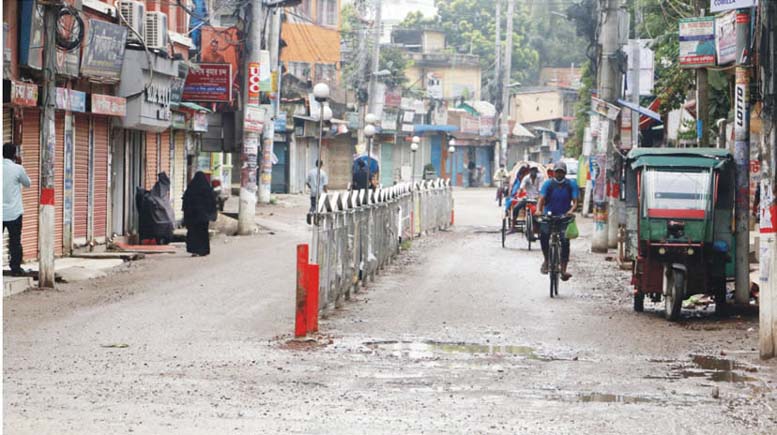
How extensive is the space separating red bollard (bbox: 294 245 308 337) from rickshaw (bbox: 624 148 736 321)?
470 centimetres

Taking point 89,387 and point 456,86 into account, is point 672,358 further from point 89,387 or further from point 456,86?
point 456,86

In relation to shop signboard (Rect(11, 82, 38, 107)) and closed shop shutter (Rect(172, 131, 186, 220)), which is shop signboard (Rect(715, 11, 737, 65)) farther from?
closed shop shutter (Rect(172, 131, 186, 220))

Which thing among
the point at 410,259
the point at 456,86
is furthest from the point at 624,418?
the point at 456,86

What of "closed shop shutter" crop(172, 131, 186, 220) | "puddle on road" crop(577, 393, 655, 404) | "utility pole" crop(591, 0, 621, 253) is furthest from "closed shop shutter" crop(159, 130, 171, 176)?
"puddle on road" crop(577, 393, 655, 404)

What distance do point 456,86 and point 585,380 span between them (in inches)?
3368

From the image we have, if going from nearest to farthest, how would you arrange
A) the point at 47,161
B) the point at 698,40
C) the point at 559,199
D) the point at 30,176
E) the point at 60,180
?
the point at 698,40 → the point at 47,161 → the point at 559,199 → the point at 30,176 → the point at 60,180

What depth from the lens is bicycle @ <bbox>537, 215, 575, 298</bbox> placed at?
18.0 m

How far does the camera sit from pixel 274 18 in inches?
1777

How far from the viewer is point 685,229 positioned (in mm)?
15359

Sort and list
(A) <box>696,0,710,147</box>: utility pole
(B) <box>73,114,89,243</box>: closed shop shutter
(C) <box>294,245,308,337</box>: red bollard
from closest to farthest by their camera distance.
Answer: (C) <box>294,245,308,337</box>: red bollard
(A) <box>696,0,710,147</box>: utility pole
(B) <box>73,114,89,243</box>: closed shop shutter

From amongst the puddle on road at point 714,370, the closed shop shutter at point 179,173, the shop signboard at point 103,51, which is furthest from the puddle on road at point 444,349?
the closed shop shutter at point 179,173

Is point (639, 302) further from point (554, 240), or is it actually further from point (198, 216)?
point (198, 216)

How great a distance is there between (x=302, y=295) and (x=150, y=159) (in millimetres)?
16910

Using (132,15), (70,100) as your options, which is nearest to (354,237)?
(70,100)
